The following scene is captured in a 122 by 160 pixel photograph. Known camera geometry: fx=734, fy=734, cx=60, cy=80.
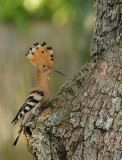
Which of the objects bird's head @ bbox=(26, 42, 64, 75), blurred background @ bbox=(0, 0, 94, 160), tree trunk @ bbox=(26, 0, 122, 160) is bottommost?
tree trunk @ bbox=(26, 0, 122, 160)

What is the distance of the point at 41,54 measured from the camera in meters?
3.64

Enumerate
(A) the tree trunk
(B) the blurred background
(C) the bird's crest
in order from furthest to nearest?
1. (B) the blurred background
2. (C) the bird's crest
3. (A) the tree trunk

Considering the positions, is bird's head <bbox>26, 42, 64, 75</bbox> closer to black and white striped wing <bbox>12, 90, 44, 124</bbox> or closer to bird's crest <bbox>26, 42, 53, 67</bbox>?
bird's crest <bbox>26, 42, 53, 67</bbox>

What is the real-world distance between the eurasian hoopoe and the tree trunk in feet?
0.61

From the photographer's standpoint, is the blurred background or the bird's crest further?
the blurred background

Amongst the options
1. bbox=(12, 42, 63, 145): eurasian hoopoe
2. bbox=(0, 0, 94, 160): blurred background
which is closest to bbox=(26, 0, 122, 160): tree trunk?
bbox=(12, 42, 63, 145): eurasian hoopoe

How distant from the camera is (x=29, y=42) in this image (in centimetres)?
792

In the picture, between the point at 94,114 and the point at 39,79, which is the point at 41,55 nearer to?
the point at 39,79

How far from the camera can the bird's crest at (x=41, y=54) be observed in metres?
3.63

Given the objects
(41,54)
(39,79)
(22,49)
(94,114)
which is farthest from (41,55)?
(22,49)

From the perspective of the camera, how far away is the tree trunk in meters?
3.27

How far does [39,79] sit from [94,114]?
557 millimetres

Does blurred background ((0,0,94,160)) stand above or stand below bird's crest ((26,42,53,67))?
above

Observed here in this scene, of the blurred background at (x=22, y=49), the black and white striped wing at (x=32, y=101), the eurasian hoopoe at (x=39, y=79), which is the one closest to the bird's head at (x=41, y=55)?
the eurasian hoopoe at (x=39, y=79)
